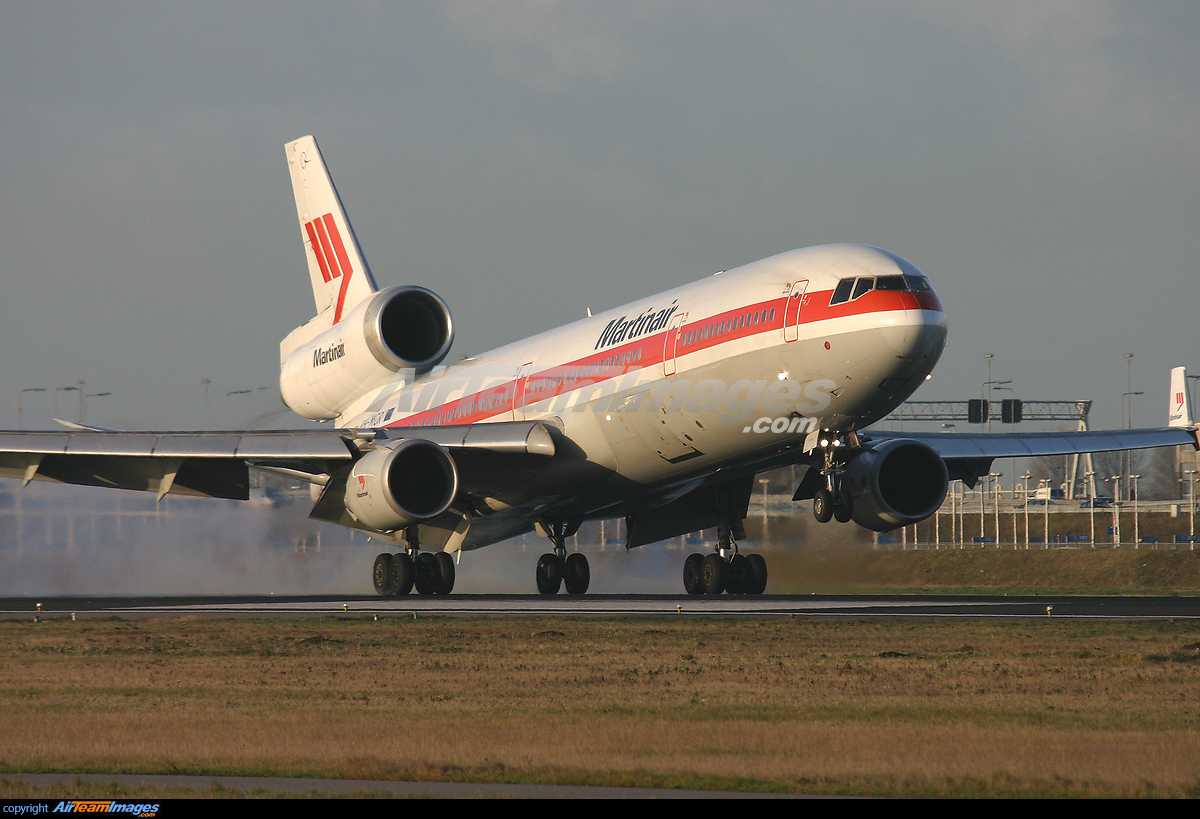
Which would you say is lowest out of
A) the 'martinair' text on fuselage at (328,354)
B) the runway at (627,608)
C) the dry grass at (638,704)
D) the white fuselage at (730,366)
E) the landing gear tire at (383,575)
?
the dry grass at (638,704)

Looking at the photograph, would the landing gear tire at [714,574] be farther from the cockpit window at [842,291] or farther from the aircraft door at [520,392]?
the cockpit window at [842,291]

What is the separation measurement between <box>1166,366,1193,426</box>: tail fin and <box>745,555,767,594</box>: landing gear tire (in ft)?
35.7

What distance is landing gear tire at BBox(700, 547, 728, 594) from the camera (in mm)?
32812

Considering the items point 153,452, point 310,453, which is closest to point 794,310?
point 310,453

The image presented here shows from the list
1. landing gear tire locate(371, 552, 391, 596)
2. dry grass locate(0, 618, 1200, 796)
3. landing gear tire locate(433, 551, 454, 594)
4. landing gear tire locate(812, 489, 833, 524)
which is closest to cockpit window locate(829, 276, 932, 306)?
landing gear tire locate(812, 489, 833, 524)

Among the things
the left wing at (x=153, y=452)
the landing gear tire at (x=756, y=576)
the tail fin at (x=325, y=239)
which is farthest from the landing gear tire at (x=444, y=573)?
the tail fin at (x=325, y=239)

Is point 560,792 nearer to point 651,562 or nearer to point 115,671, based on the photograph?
point 115,671

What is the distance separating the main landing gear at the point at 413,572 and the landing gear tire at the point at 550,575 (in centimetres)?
239

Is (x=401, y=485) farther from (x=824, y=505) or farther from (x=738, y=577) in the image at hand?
(x=824, y=505)

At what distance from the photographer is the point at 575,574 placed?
34.5 metres

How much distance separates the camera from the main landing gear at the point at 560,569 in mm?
34375

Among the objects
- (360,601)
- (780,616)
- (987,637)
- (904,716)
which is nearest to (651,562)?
(360,601)

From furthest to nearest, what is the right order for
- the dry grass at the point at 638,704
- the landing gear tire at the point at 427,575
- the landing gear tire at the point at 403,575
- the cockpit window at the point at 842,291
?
the landing gear tire at the point at 427,575
the landing gear tire at the point at 403,575
the cockpit window at the point at 842,291
the dry grass at the point at 638,704

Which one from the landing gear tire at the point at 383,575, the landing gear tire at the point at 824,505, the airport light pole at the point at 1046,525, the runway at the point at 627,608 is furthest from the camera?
the airport light pole at the point at 1046,525
